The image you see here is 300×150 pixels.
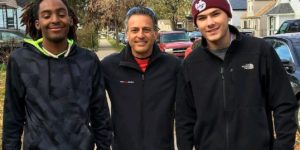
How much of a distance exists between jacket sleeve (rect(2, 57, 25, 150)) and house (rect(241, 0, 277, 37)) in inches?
2288

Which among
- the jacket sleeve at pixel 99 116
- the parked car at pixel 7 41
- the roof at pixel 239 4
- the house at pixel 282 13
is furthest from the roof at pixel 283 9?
the jacket sleeve at pixel 99 116

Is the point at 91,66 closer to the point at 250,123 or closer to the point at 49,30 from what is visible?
the point at 49,30

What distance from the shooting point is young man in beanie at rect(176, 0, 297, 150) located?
9.82 ft

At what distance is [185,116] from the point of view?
10.7ft

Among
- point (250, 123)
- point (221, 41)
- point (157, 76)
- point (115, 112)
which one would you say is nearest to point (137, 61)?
point (157, 76)

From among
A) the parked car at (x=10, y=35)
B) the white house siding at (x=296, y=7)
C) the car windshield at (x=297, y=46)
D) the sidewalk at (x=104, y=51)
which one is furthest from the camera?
the white house siding at (x=296, y=7)

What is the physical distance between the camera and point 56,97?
118 inches

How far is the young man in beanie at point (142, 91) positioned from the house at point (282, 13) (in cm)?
4736

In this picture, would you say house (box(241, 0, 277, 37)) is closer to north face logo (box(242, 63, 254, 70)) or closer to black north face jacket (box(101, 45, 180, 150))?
black north face jacket (box(101, 45, 180, 150))

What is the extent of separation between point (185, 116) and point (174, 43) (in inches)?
729

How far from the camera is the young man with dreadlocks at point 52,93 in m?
2.98

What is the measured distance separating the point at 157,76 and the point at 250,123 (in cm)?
81

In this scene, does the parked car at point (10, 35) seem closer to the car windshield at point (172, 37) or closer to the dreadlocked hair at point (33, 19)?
the car windshield at point (172, 37)

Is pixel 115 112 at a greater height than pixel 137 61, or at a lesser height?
lesser
